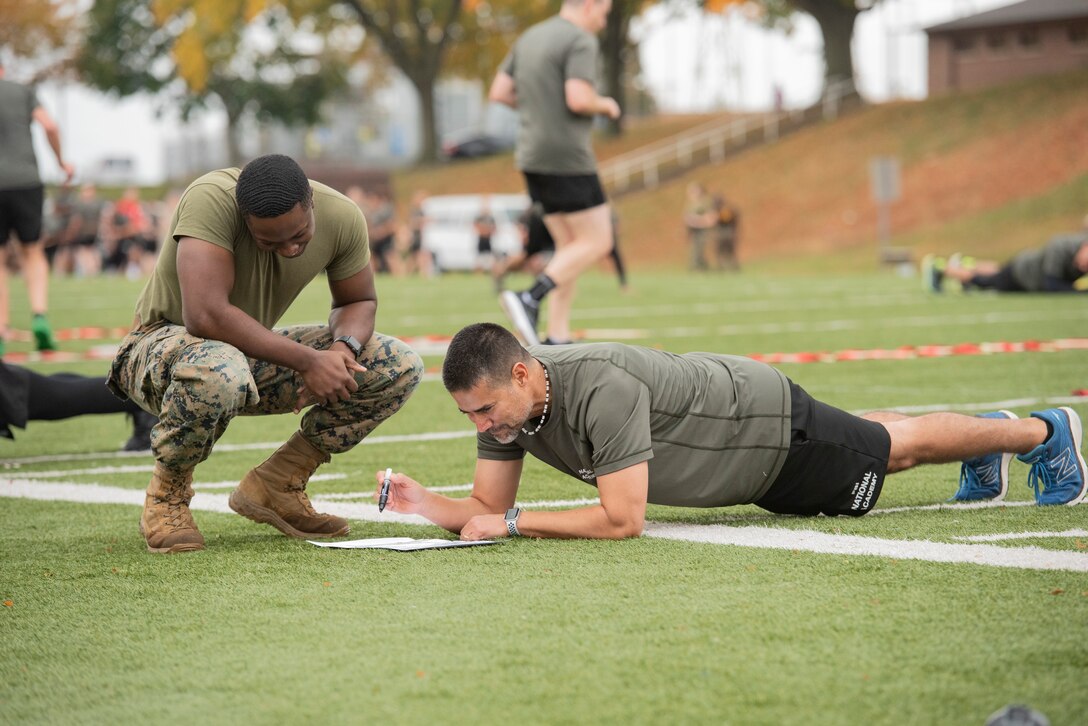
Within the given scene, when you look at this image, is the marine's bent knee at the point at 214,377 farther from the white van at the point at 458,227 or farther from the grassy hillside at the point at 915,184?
the white van at the point at 458,227

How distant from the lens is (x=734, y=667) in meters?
3.27

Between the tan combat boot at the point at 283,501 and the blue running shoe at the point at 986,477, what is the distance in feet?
7.03

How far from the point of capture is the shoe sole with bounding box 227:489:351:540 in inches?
203

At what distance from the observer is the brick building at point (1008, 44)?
4625 centimetres

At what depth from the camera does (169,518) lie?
16.2ft

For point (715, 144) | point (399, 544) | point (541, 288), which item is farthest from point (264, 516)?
point (715, 144)

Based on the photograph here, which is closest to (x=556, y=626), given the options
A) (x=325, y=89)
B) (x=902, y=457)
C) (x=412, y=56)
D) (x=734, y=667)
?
(x=734, y=667)

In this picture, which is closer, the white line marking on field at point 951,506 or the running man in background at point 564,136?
the white line marking on field at point 951,506

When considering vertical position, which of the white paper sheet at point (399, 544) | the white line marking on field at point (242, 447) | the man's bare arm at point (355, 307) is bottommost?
the white line marking on field at point (242, 447)

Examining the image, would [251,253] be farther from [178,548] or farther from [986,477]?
[986,477]

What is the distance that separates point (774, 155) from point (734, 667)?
4315 centimetres

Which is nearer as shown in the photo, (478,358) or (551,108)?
(478,358)

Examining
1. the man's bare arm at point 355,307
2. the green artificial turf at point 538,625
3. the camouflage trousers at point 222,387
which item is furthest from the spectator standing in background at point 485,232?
the man's bare arm at point 355,307

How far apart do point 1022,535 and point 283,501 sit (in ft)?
7.68
